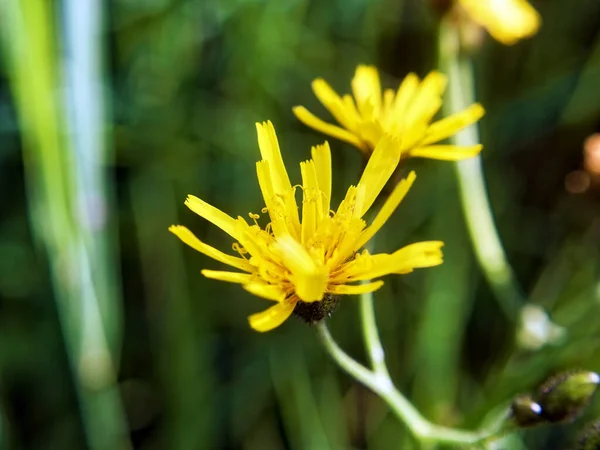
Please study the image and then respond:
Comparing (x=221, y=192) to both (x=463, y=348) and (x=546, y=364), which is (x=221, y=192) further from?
(x=546, y=364)

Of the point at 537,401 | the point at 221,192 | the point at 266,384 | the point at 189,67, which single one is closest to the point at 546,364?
the point at 537,401

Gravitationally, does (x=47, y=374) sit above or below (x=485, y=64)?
below

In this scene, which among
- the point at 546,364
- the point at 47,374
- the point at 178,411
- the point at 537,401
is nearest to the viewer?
the point at 537,401

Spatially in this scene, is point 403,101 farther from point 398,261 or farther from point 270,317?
point 270,317

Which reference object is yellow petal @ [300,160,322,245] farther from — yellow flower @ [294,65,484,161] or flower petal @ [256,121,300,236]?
yellow flower @ [294,65,484,161]

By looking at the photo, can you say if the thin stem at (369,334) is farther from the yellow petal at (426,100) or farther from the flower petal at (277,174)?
the yellow petal at (426,100)

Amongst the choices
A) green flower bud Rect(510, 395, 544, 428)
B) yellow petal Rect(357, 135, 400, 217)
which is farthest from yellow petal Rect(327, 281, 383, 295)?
green flower bud Rect(510, 395, 544, 428)

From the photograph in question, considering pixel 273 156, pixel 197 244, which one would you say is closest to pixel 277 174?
pixel 273 156
